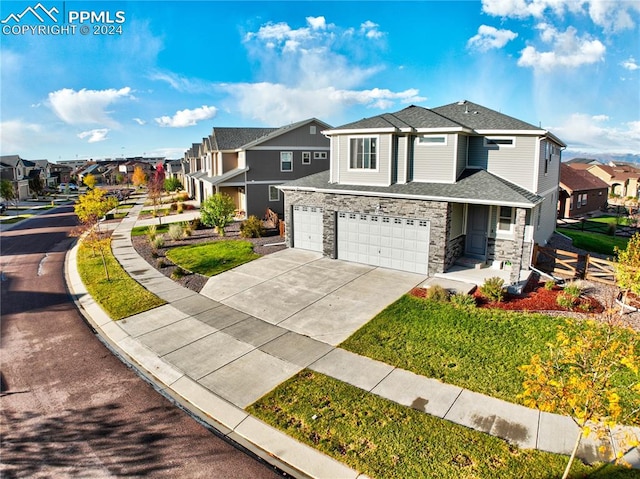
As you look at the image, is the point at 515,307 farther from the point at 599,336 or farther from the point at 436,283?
the point at 599,336

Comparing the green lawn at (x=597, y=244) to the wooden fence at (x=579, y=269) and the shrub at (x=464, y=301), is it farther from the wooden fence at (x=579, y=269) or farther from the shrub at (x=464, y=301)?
the shrub at (x=464, y=301)

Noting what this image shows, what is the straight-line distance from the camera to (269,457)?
729 cm

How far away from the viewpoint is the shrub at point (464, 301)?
1321cm

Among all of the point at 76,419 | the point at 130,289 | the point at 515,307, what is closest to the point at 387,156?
→ the point at 515,307

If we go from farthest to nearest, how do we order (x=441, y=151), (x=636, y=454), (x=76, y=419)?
1. (x=441, y=151)
2. (x=76, y=419)
3. (x=636, y=454)

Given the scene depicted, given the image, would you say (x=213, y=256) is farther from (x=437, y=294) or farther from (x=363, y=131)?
(x=437, y=294)

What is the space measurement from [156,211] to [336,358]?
31944mm

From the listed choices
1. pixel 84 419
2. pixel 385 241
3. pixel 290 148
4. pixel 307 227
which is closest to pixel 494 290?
pixel 385 241

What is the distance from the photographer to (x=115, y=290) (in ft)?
53.0

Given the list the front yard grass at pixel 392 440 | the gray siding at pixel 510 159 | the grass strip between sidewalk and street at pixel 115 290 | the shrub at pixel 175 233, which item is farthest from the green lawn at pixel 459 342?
the shrub at pixel 175 233

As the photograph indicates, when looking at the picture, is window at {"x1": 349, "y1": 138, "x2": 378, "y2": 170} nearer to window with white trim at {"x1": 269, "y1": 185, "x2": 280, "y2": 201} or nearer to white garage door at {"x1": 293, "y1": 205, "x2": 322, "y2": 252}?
white garage door at {"x1": 293, "y1": 205, "x2": 322, "y2": 252}

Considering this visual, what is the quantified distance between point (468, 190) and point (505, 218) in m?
2.45

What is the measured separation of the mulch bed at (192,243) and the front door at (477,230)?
9837 millimetres

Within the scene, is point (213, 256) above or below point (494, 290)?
below
